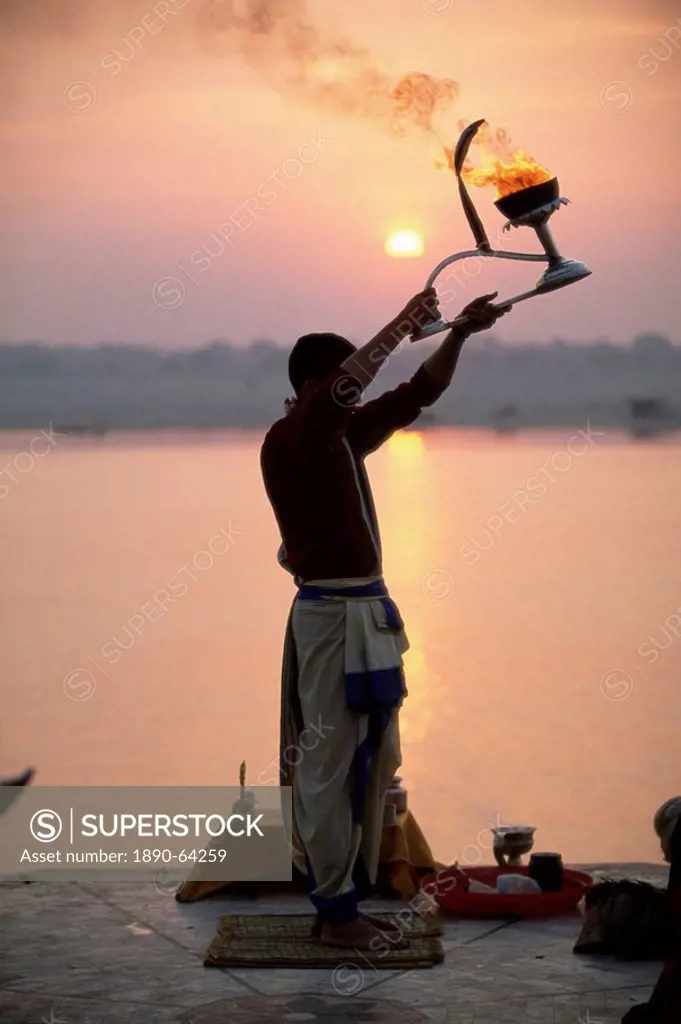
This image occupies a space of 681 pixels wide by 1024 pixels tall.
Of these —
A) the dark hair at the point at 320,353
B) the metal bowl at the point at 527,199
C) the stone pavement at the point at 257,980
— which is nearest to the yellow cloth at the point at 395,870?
the stone pavement at the point at 257,980

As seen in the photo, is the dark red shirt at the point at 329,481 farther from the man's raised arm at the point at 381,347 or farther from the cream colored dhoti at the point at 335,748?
the man's raised arm at the point at 381,347

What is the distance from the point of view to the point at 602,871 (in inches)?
229

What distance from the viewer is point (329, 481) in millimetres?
4977

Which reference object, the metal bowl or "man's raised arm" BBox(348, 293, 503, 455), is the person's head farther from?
the metal bowl

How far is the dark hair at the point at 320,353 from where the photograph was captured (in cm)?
507

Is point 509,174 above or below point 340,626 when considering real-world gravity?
above

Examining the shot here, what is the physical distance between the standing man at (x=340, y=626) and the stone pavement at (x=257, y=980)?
33 centimetres

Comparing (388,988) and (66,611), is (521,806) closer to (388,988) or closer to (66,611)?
(388,988)

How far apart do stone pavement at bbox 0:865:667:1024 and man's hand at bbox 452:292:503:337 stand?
1.65 metres

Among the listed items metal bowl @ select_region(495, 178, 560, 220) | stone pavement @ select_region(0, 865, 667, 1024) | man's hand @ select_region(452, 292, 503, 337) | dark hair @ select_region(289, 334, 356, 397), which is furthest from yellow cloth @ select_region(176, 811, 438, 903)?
metal bowl @ select_region(495, 178, 560, 220)

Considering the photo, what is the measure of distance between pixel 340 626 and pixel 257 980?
3.13ft

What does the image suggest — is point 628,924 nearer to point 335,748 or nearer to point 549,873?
point 549,873

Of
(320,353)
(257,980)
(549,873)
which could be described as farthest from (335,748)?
(320,353)

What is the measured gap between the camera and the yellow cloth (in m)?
5.51
